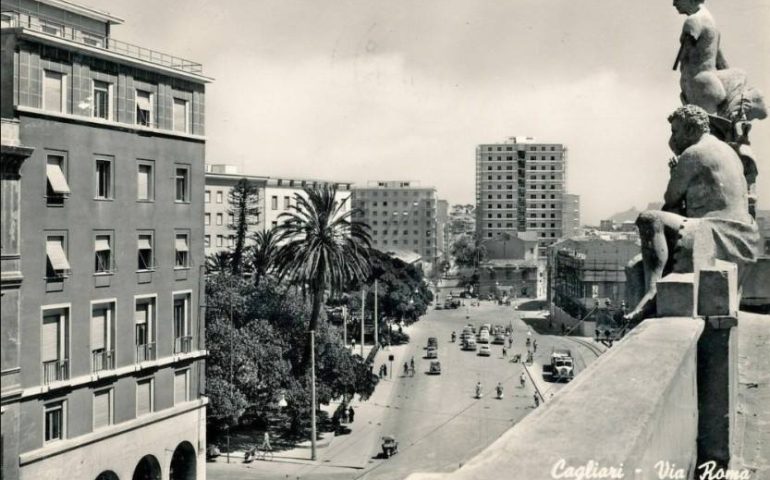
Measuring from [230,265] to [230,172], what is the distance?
2715 cm

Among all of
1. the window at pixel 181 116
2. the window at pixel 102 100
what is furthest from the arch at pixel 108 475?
the window at pixel 181 116

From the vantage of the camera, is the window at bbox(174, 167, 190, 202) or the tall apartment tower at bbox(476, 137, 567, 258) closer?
the window at bbox(174, 167, 190, 202)

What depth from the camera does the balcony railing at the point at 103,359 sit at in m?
23.0

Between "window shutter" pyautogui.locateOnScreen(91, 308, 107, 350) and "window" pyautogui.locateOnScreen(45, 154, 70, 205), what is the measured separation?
11.4 feet

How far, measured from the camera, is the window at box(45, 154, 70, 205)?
2152 centimetres

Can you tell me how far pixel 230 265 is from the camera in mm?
52156

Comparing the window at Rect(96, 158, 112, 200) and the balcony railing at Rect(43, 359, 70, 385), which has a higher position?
the window at Rect(96, 158, 112, 200)

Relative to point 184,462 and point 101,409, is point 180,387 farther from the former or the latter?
point 101,409

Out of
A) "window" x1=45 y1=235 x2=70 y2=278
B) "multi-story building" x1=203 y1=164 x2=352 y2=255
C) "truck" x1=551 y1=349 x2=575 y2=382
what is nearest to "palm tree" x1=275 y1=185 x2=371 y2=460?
"window" x1=45 y1=235 x2=70 y2=278

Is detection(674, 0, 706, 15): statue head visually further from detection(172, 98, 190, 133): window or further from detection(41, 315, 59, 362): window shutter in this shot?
detection(172, 98, 190, 133): window

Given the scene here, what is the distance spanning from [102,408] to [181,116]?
9708mm

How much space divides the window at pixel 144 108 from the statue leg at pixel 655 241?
67.7 feet

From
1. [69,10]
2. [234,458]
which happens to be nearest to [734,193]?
[69,10]

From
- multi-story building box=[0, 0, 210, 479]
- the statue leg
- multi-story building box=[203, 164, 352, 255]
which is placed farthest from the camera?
multi-story building box=[203, 164, 352, 255]
